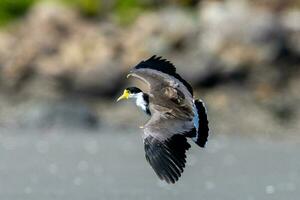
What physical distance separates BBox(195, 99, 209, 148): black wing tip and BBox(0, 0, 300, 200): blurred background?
4307 mm

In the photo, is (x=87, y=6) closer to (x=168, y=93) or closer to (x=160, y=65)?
(x=160, y=65)

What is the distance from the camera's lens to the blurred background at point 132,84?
22.4 metres

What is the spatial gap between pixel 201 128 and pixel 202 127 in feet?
0.06

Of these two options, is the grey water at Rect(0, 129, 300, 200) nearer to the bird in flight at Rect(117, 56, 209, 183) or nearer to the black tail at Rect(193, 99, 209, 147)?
the bird in flight at Rect(117, 56, 209, 183)

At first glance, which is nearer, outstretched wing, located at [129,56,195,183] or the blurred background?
outstretched wing, located at [129,56,195,183]

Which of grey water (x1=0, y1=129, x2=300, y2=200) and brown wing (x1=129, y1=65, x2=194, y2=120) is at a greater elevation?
grey water (x1=0, y1=129, x2=300, y2=200)

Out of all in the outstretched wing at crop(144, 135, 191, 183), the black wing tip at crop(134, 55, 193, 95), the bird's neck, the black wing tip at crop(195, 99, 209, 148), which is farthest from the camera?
the black wing tip at crop(134, 55, 193, 95)

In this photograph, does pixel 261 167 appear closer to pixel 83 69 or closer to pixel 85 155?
pixel 85 155

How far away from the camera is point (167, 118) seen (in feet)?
48.7

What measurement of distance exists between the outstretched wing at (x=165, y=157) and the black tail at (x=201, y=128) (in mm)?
182

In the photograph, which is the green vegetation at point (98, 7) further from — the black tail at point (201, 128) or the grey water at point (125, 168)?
the black tail at point (201, 128)

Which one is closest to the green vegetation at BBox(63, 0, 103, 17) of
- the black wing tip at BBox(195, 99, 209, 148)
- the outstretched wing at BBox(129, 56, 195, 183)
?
the outstretched wing at BBox(129, 56, 195, 183)

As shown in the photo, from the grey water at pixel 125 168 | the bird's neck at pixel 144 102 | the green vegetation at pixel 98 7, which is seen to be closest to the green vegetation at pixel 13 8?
the green vegetation at pixel 98 7

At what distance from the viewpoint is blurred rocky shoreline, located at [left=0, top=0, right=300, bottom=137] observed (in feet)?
105
